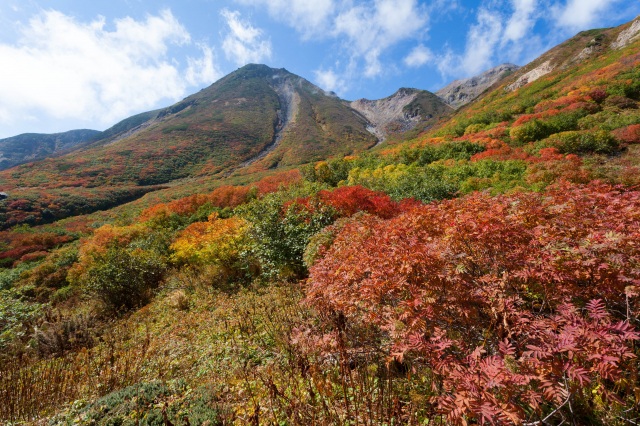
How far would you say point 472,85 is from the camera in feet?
406

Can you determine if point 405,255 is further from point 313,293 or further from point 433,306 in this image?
point 313,293

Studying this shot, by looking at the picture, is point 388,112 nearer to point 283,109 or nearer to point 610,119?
point 283,109

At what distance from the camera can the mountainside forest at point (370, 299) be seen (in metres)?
2.43

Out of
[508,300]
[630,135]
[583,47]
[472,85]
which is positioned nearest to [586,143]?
[630,135]

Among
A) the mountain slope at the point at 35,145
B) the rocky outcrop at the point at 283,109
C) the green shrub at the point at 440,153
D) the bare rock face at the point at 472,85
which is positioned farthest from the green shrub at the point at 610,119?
the mountain slope at the point at 35,145

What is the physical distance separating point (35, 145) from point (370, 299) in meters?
134

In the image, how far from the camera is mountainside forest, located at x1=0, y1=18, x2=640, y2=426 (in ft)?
7.98

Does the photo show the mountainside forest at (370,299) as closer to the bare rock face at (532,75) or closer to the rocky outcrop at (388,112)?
the bare rock face at (532,75)

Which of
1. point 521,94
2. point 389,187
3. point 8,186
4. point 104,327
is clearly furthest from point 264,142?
point 104,327

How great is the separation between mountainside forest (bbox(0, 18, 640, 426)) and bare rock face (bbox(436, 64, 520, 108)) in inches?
4133

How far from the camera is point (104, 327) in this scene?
26.3 feet

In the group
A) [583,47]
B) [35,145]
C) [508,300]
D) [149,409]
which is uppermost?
[583,47]

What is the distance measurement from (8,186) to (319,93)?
378 ft

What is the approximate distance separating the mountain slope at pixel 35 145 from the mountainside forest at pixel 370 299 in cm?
8464
